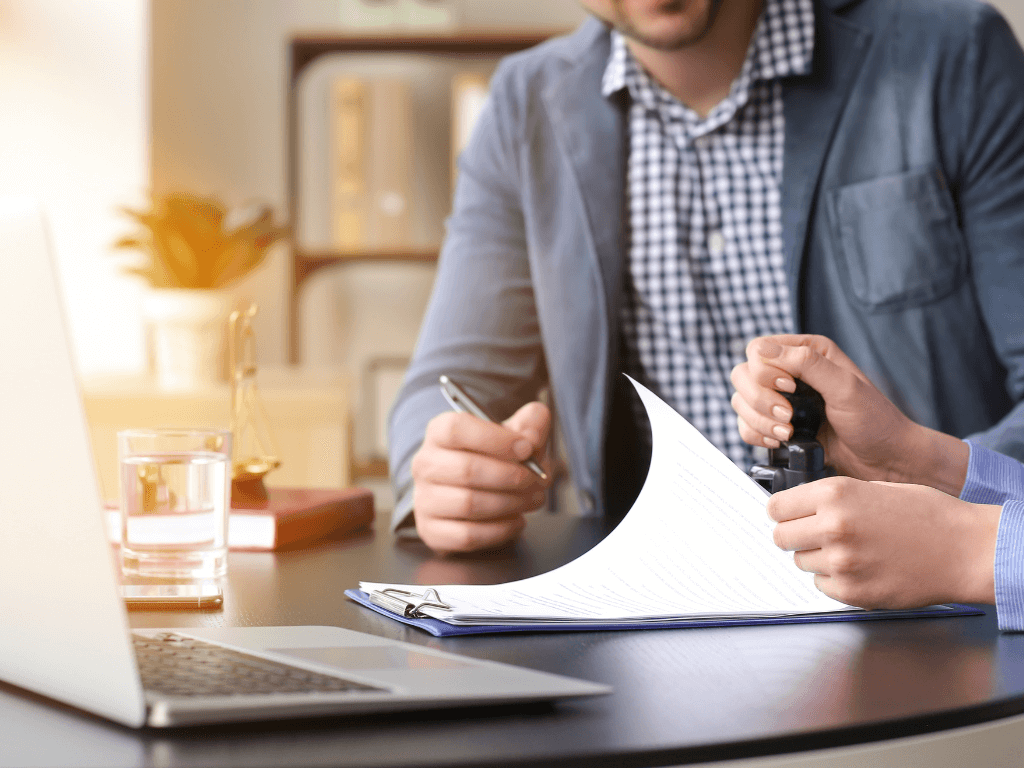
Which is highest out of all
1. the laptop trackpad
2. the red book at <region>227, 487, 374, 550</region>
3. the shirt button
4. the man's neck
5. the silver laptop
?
the man's neck

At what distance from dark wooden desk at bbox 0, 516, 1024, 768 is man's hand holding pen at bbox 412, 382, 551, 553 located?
0.21 m

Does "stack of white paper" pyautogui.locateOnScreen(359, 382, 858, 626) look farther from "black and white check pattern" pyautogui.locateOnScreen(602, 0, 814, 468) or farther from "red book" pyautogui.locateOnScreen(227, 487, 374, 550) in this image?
"black and white check pattern" pyautogui.locateOnScreen(602, 0, 814, 468)

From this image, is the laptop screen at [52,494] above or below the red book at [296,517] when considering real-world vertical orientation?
above

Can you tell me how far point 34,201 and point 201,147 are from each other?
100 inches

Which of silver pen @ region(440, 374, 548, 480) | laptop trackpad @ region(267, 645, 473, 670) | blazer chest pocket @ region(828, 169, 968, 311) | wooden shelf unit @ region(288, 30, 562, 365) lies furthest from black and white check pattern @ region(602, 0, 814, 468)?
wooden shelf unit @ region(288, 30, 562, 365)

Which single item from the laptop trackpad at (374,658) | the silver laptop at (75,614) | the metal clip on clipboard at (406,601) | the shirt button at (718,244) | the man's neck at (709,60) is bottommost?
the metal clip on clipboard at (406,601)

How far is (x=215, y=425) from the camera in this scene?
7.32ft

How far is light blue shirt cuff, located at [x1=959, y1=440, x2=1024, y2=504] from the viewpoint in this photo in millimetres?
900

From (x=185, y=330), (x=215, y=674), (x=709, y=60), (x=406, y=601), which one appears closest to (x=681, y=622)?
(x=406, y=601)

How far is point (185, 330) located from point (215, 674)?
6.35 feet

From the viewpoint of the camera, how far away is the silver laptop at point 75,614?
422 mm

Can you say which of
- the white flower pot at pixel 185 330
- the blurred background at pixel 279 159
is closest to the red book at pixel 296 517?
the blurred background at pixel 279 159

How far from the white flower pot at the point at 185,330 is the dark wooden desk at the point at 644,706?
5.47ft

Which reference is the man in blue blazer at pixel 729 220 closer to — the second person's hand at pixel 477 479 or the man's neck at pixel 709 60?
the man's neck at pixel 709 60
